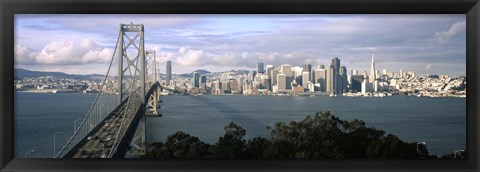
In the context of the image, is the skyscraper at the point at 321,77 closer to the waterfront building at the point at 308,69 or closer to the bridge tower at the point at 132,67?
the waterfront building at the point at 308,69

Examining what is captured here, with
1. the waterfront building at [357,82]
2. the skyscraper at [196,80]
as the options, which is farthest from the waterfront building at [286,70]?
the skyscraper at [196,80]

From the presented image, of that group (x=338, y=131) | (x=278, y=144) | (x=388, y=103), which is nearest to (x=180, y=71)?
(x=278, y=144)

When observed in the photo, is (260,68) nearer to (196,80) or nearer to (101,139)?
(196,80)

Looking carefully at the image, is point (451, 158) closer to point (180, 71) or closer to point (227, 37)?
point (227, 37)

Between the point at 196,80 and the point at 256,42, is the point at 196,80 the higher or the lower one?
the lower one

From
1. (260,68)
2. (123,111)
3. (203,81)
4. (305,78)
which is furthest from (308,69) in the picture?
(123,111)

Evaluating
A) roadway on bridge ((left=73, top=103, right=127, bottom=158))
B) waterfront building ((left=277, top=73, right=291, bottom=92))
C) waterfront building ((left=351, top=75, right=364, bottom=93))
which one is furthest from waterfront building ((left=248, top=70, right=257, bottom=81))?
roadway on bridge ((left=73, top=103, right=127, bottom=158))
